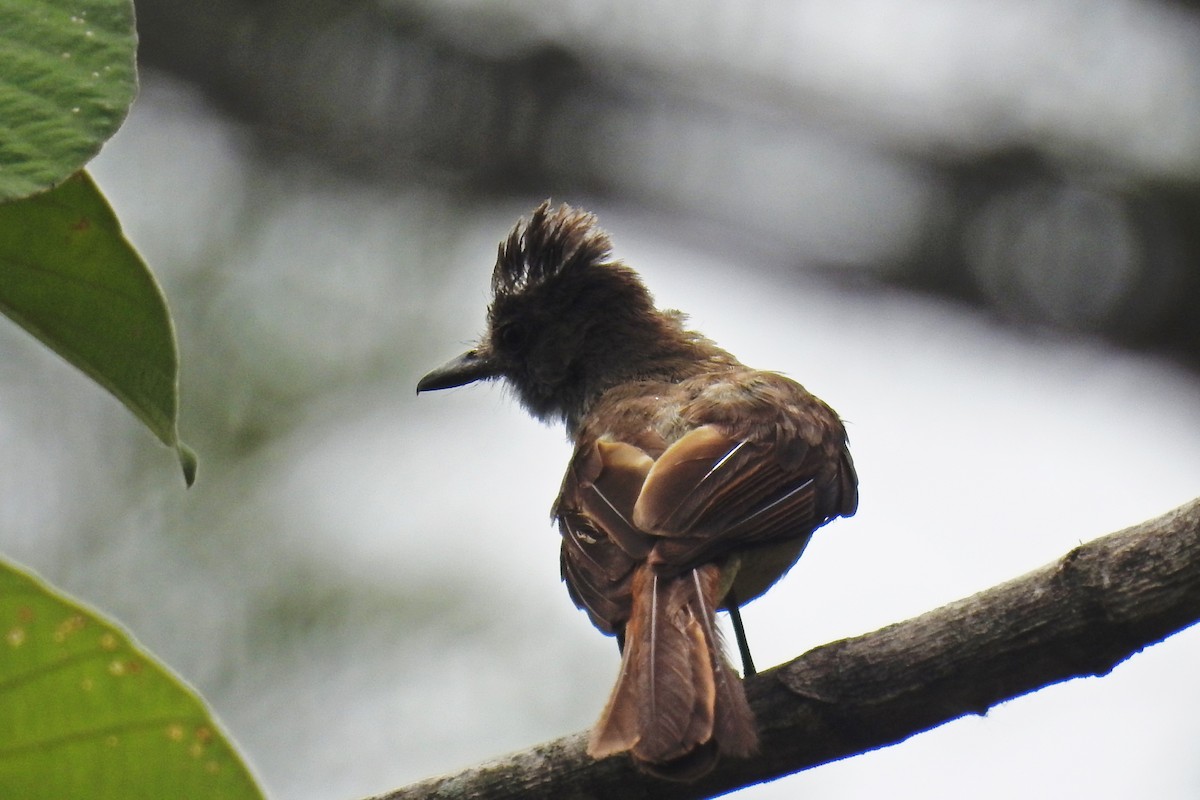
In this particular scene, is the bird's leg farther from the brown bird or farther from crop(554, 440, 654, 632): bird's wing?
crop(554, 440, 654, 632): bird's wing

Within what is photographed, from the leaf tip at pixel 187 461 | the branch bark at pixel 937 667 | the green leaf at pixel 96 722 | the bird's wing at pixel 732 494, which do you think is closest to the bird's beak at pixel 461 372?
the bird's wing at pixel 732 494

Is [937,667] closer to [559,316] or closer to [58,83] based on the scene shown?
[58,83]

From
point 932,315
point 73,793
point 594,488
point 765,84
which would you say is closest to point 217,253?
point 765,84

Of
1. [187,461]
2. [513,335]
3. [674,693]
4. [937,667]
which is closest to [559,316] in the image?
[513,335]

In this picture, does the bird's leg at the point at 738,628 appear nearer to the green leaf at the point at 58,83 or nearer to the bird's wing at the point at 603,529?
the bird's wing at the point at 603,529

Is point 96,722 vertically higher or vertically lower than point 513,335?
lower

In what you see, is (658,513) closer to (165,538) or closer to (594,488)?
(594,488)

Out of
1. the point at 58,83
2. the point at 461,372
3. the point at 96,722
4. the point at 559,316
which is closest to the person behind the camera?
the point at 58,83
